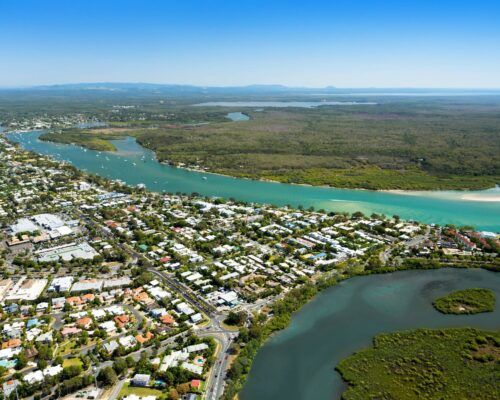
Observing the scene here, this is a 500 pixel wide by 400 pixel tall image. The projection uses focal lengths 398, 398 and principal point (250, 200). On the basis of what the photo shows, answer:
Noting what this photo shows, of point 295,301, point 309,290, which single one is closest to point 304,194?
point 309,290

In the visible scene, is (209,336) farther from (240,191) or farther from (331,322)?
(240,191)

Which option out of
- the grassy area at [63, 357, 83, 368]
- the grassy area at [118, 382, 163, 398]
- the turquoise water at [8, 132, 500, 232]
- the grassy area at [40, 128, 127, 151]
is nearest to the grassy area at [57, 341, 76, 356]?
the grassy area at [63, 357, 83, 368]

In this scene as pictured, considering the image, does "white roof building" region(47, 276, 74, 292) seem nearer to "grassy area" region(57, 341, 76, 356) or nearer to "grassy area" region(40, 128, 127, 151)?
"grassy area" region(57, 341, 76, 356)

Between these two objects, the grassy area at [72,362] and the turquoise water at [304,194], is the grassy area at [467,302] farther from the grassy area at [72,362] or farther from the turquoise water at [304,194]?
the grassy area at [72,362]

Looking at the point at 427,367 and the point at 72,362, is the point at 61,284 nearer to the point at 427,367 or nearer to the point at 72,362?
the point at 72,362

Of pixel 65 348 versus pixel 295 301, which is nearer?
pixel 65 348

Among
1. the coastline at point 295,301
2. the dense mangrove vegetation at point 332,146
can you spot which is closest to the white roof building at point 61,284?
the coastline at point 295,301

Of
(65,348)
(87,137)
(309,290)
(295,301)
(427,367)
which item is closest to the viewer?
(427,367)
